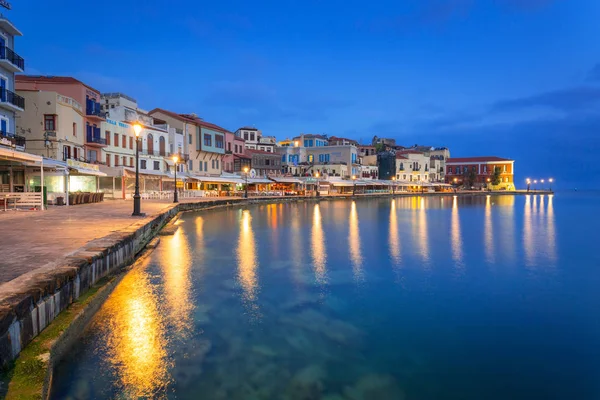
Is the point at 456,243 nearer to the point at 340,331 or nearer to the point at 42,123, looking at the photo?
the point at 340,331

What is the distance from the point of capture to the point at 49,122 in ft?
103

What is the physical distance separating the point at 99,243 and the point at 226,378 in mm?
5627

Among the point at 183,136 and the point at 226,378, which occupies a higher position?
the point at 183,136

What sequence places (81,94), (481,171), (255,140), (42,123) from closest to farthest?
(42,123), (81,94), (255,140), (481,171)

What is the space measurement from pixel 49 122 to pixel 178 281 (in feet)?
90.5

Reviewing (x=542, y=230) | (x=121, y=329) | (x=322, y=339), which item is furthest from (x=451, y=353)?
(x=542, y=230)

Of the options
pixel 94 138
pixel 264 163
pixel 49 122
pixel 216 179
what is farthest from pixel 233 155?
pixel 49 122

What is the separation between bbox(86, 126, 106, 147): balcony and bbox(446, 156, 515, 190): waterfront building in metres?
88.9

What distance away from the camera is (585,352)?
7.00 m

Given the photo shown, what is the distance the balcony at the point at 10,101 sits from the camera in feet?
83.0

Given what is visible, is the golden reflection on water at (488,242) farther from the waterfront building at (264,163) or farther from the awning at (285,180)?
the waterfront building at (264,163)

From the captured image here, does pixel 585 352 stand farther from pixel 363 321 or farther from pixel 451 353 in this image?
pixel 363 321

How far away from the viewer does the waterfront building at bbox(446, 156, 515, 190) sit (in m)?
104

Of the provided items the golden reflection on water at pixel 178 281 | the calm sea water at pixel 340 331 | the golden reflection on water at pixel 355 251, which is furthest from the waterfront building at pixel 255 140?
the calm sea water at pixel 340 331
